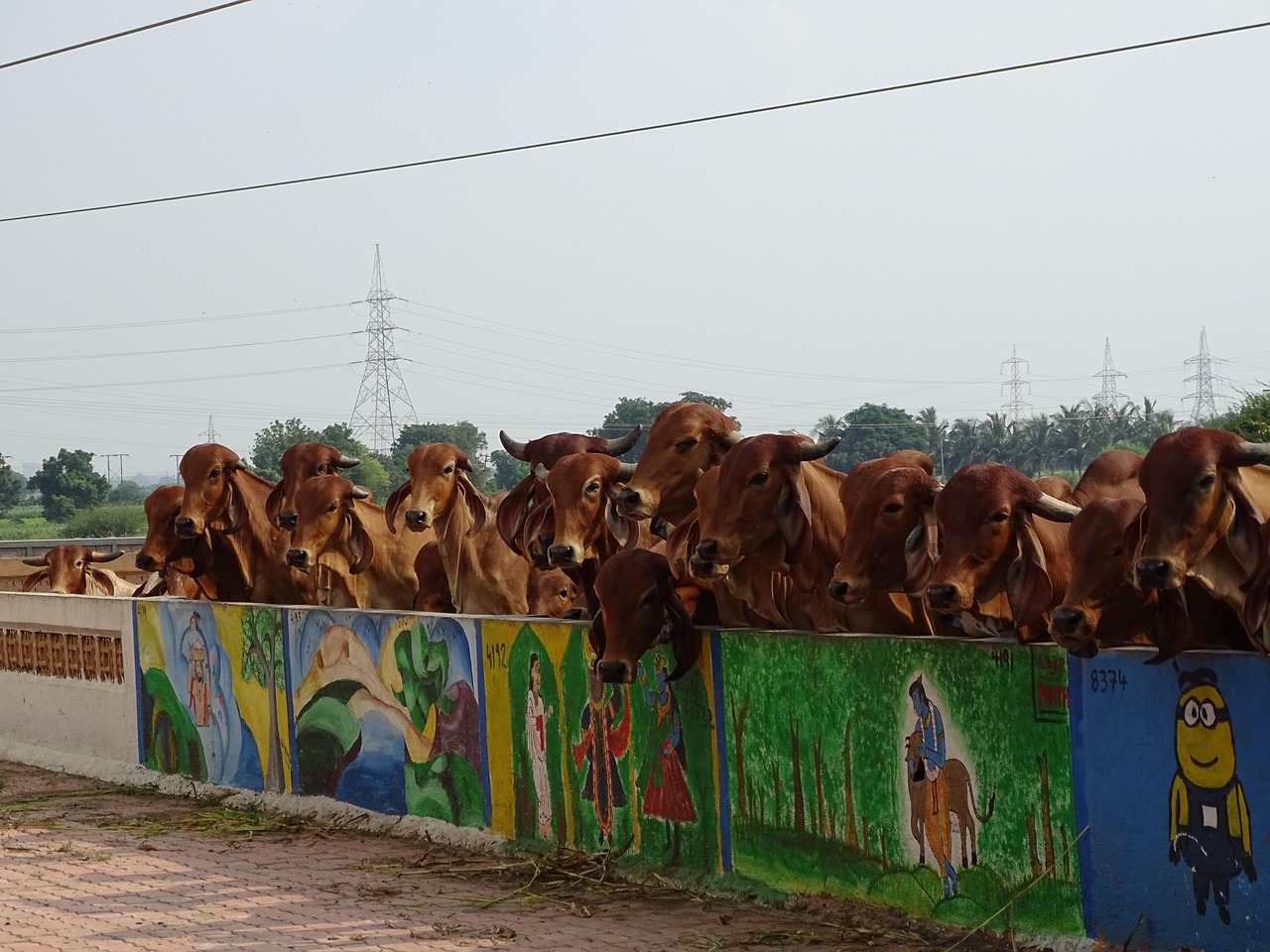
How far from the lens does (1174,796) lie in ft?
21.4

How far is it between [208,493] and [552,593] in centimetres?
405

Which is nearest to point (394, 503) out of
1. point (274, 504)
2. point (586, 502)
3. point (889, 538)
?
point (274, 504)

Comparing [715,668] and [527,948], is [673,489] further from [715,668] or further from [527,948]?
[527,948]

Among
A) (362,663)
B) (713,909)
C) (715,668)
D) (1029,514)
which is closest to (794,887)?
Result: (713,909)

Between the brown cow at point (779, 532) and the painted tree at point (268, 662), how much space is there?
4.14 m

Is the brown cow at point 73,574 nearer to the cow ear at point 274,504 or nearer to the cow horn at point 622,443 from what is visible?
the cow ear at point 274,504

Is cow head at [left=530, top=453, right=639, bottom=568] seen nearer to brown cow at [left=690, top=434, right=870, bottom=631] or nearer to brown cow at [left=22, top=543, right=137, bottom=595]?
brown cow at [left=690, top=434, right=870, bottom=631]

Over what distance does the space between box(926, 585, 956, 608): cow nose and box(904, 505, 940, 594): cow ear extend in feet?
1.87

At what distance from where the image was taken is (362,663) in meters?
11.2

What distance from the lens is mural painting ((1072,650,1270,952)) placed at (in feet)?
20.5

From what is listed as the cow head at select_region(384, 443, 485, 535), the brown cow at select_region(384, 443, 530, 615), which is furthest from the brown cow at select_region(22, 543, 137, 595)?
the brown cow at select_region(384, 443, 530, 615)

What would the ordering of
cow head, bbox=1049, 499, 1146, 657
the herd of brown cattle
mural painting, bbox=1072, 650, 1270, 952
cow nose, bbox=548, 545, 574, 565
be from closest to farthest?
mural painting, bbox=1072, 650, 1270, 952
the herd of brown cattle
cow head, bbox=1049, 499, 1146, 657
cow nose, bbox=548, 545, 574, 565

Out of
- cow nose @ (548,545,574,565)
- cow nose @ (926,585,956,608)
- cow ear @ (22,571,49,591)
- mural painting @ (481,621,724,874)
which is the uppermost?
cow nose @ (548,545,574,565)

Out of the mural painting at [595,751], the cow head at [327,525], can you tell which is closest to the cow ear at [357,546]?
the cow head at [327,525]
